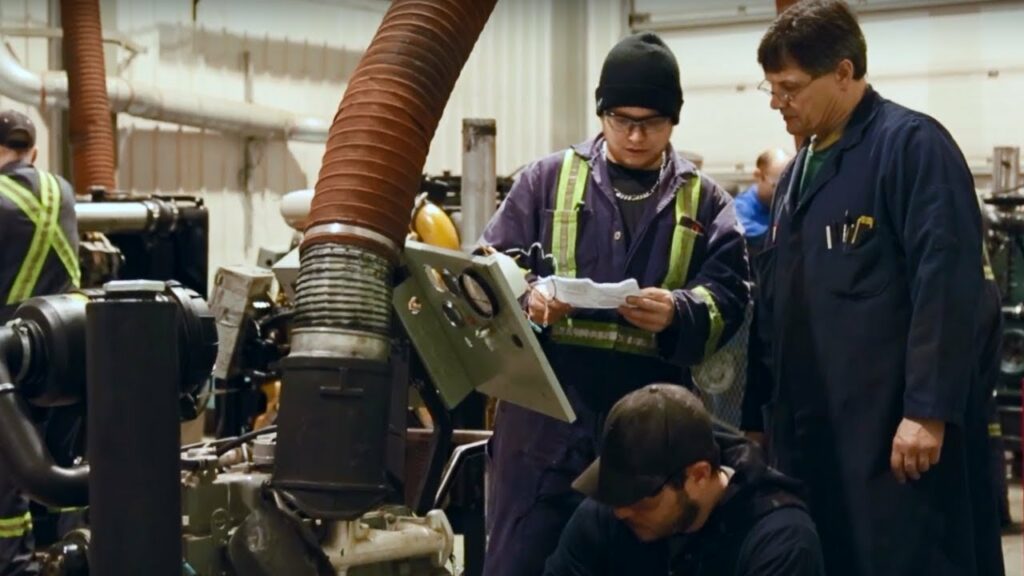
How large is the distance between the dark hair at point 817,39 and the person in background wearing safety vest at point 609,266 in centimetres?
25

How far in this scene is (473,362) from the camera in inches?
105

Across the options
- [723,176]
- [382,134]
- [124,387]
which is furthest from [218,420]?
[723,176]

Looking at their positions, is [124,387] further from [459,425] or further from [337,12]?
[337,12]

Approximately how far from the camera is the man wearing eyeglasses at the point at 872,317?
2.54 meters

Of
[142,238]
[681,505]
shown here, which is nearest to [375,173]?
[681,505]

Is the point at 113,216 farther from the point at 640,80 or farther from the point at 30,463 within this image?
the point at 30,463

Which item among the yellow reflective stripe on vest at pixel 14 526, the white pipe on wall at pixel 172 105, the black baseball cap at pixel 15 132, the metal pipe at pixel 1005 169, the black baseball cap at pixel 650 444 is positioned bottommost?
the yellow reflective stripe on vest at pixel 14 526

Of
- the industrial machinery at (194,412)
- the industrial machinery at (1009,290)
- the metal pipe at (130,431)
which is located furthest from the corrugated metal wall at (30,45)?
the metal pipe at (130,431)

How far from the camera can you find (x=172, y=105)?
9.06m

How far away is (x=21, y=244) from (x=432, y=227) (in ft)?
4.80

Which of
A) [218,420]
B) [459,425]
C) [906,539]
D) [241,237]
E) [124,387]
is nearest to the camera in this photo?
[124,387]

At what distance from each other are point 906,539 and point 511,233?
936 mm

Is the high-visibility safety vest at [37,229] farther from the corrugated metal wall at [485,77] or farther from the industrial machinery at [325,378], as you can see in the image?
the corrugated metal wall at [485,77]

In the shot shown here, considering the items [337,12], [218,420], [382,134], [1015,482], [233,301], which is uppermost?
[337,12]
